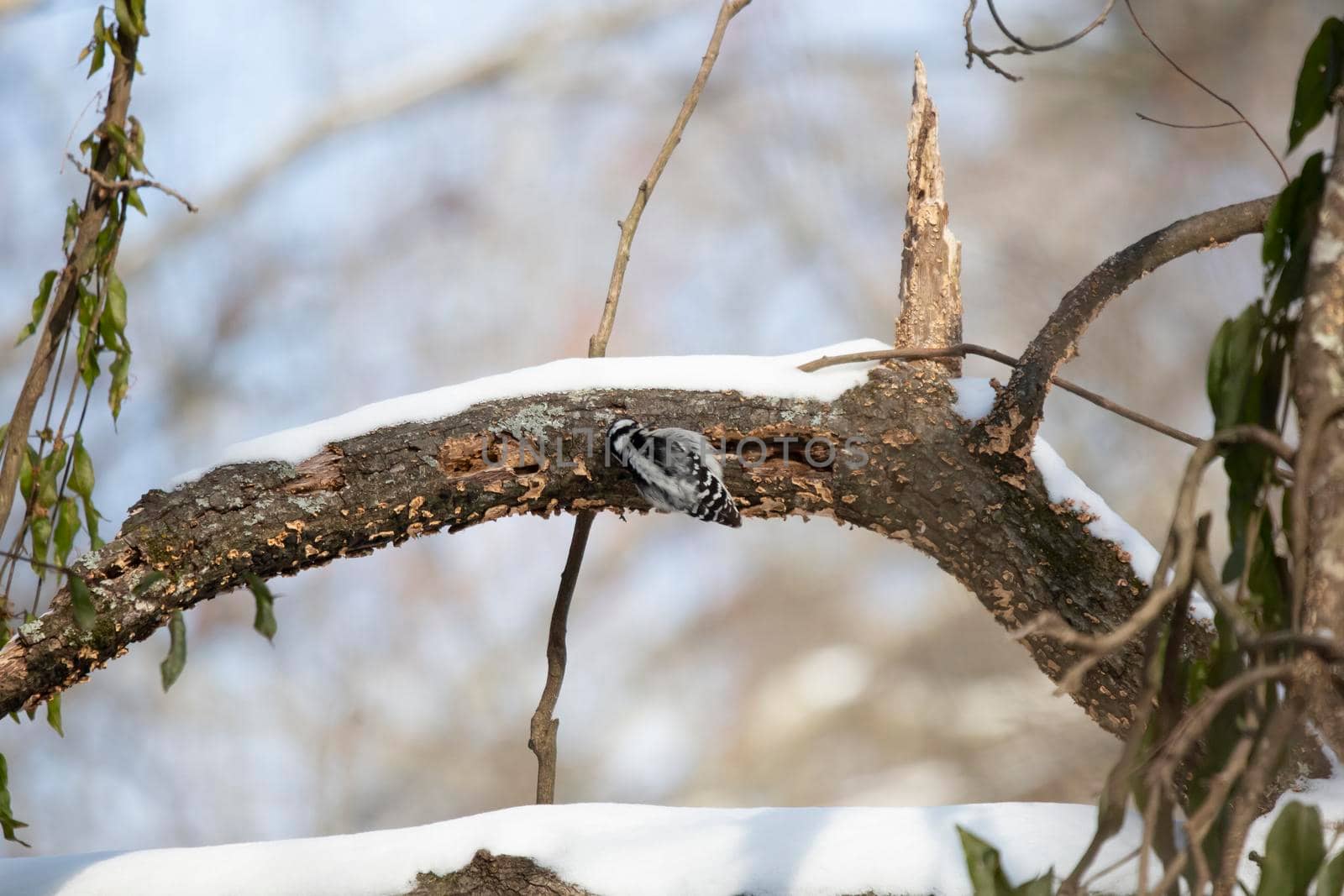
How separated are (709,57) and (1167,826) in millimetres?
1342

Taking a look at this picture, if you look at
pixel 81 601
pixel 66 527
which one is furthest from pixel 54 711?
pixel 81 601

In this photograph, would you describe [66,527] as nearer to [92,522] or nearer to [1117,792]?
[92,522]

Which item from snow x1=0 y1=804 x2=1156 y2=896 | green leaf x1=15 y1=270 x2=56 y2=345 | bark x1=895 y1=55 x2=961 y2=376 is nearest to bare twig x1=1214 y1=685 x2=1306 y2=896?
snow x1=0 y1=804 x2=1156 y2=896

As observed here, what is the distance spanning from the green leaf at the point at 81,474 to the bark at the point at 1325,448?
1.29 m

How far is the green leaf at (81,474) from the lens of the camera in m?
1.31

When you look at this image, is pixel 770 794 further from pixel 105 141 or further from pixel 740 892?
pixel 105 141

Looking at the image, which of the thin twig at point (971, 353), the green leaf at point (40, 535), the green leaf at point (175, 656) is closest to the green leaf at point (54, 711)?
the green leaf at point (40, 535)

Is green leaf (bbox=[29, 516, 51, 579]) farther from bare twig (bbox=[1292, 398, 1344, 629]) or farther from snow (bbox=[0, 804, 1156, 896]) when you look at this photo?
bare twig (bbox=[1292, 398, 1344, 629])

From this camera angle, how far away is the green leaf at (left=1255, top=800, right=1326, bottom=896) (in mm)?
565

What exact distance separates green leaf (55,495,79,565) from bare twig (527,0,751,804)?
0.64m

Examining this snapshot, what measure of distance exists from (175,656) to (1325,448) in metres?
0.78

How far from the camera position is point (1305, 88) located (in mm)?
679

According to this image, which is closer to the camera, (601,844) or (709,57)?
(601,844)

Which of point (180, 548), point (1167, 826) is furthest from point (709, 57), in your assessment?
point (1167, 826)
